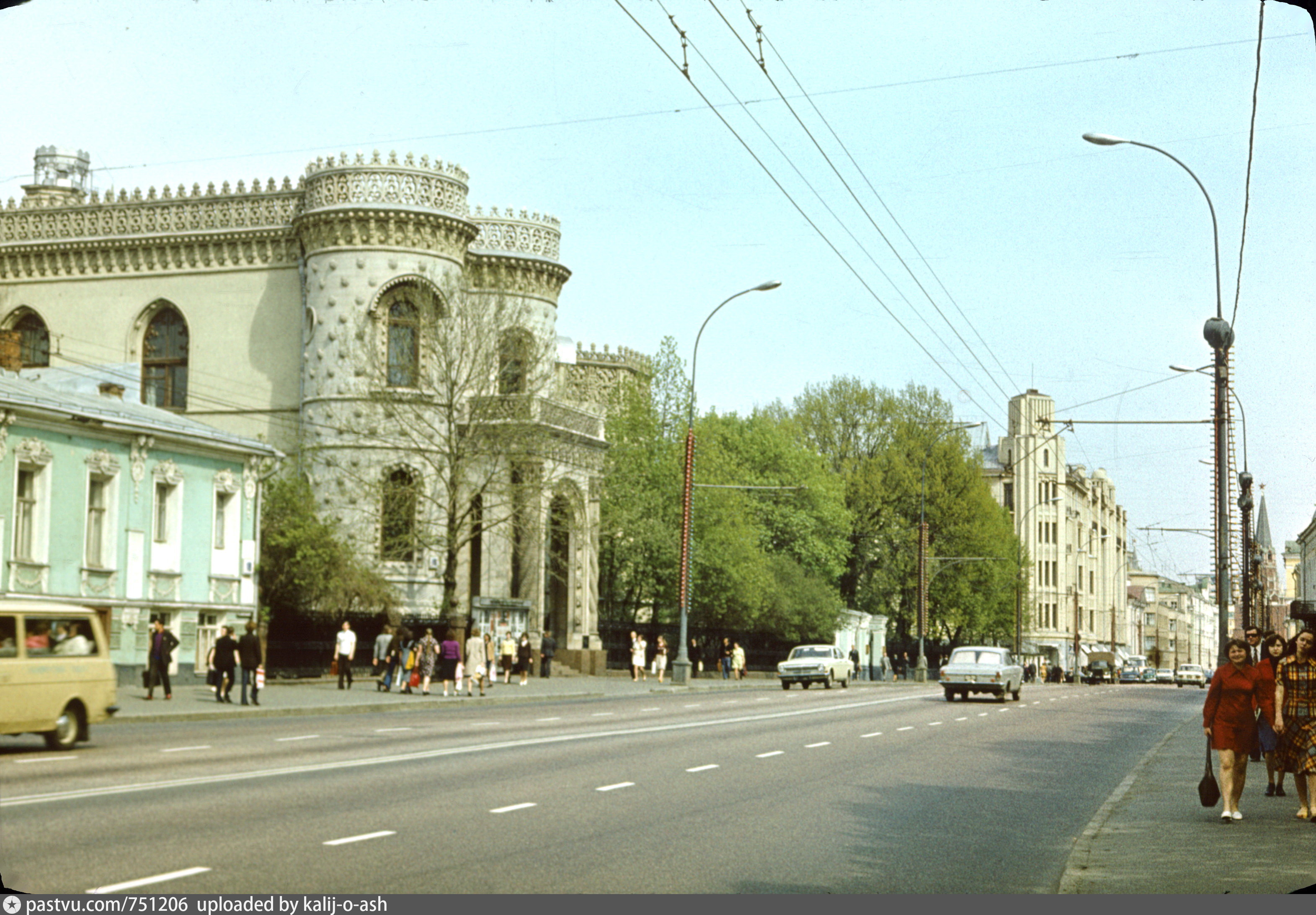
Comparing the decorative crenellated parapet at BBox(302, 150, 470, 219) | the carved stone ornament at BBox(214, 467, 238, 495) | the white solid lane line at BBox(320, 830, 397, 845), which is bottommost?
the white solid lane line at BBox(320, 830, 397, 845)

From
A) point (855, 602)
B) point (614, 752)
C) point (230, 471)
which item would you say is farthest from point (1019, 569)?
point (614, 752)

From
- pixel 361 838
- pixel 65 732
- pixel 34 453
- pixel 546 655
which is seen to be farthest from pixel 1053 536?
pixel 361 838

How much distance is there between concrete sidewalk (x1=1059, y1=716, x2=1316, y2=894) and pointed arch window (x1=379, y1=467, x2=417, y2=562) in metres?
31.5

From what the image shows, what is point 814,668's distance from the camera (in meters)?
53.5

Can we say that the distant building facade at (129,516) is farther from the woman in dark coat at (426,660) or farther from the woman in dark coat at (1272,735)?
the woman in dark coat at (1272,735)

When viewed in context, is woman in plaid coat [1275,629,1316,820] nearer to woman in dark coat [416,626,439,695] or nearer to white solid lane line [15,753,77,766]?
white solid lane line [15,753,77,766]

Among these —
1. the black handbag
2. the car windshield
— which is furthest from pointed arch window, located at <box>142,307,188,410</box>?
the black handbag

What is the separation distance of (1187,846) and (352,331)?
41587mm

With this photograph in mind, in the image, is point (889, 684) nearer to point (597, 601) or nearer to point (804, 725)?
point (597, 601)

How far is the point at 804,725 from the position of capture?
28.3 meters

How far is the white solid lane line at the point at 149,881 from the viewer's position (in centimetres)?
833

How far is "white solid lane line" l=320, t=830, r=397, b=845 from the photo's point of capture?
10672 mm

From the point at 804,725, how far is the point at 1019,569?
5889cm

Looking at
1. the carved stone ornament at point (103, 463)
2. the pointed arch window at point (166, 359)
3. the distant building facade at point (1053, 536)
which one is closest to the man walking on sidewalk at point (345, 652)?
the carved stone ornament at point (103, 463)
